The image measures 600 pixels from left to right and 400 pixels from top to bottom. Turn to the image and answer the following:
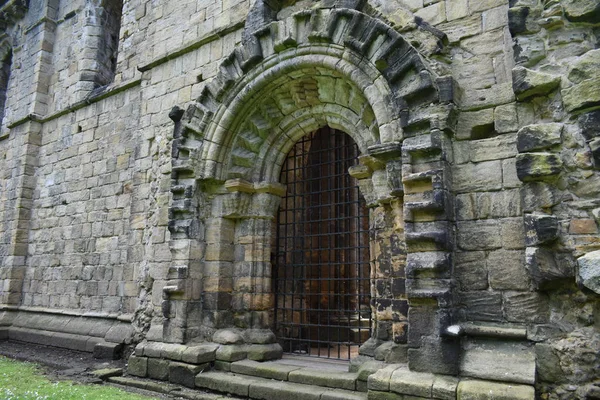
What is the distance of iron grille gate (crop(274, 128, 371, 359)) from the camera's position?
5.99 meters

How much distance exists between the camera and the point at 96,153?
8789 mm

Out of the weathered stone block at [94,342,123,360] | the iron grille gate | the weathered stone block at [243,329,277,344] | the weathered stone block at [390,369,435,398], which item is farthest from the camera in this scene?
the weathered stone block at [94,342,123,360]

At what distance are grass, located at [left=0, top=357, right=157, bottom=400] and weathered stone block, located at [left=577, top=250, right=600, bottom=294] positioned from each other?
414cm

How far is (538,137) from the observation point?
142 inches

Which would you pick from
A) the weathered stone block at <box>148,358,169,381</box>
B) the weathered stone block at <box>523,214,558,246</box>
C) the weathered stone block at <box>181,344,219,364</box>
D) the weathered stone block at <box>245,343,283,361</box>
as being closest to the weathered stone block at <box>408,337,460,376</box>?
the weathered stone block at <box>523,214,558,246</box>

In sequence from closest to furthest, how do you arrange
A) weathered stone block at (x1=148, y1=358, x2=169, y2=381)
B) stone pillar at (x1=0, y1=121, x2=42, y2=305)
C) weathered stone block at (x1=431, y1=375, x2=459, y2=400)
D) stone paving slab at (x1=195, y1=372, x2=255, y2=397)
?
weathered stone block at (x1=431, y1=375, x2=459, y2=400) < stone paving slab at (x1=195, y1=372, x2=255, y2=397) < weathered stone block at (x1=148, y1=358, x2=169, y2=381) < stone pillar at (x1=0, y1=121, x2=42, y2=305)

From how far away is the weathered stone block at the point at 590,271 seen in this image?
3.17 m

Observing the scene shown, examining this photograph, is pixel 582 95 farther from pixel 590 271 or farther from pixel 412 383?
pixel 412 383

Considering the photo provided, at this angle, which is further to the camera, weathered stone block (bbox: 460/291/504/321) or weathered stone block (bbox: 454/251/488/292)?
weathered stone block (bbox: 454/251/488/292)

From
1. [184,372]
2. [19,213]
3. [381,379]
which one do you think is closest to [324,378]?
[381,379]

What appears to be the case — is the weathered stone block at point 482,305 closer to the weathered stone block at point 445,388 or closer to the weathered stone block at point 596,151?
the weathered stone block at point 445,388

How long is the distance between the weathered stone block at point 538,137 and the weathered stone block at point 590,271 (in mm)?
862

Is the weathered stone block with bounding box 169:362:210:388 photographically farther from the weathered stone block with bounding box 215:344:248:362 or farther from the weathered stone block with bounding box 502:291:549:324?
the weathered stone block with bounding box 502:291:549:324

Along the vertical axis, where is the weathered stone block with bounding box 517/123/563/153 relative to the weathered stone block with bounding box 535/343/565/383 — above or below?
above
